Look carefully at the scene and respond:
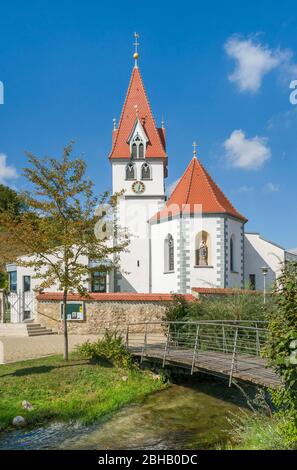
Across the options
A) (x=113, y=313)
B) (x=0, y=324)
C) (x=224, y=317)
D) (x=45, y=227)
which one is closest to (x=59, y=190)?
(x=45, y=227)

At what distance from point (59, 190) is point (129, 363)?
19.4 ft

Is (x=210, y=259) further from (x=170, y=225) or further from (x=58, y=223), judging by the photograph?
(x=58, y=223)

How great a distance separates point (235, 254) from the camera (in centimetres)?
2786

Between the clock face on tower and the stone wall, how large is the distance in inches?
512

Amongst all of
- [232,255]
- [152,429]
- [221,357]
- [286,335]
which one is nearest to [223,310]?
[221,357]

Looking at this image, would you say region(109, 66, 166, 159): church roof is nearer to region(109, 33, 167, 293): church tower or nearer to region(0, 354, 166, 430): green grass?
region(109, 33, 167, 293): church tower

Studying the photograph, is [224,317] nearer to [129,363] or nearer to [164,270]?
[129,363]

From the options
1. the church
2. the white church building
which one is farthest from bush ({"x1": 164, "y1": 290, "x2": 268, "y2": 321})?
the white church building

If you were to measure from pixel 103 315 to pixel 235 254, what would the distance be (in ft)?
34.1

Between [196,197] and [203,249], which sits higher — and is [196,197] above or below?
above

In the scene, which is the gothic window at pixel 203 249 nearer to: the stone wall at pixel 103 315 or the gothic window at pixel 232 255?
the gothic window at pixel 232 255

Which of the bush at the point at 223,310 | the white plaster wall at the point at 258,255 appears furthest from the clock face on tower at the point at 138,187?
the bush at the point at 223,310

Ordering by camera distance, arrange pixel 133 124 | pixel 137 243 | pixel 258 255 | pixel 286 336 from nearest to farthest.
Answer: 1. pixel 286 336
2. pixel 258 255
3. pixel 137 243
4. pixel 133 124

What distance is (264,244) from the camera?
3047 cm
